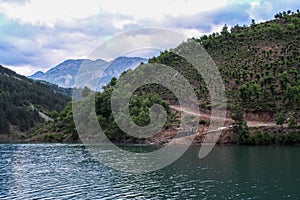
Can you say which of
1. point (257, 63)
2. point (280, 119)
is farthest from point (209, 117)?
point (257, 63)

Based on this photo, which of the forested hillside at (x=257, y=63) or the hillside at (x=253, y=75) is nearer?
the hillside at (x=253, y=75)

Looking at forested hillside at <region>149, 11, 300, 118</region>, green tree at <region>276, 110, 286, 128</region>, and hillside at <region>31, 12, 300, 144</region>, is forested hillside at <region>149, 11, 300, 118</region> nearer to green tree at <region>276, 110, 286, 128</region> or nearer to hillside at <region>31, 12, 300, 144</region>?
hillside at <region>31, 12, 300, 144</region>

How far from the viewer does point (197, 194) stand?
4312cm

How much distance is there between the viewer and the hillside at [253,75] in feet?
326

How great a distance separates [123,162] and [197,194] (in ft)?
98.8

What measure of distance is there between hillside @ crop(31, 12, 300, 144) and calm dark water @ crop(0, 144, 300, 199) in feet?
90.3

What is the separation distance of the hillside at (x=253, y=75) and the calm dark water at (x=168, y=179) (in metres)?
27.5

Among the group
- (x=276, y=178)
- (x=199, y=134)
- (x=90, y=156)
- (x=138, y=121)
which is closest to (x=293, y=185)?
(x=276, y=178)

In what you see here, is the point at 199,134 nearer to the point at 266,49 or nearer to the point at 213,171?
the point at 213,171

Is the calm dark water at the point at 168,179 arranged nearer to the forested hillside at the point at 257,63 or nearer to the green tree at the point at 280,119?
the green tree at the point at 280,119

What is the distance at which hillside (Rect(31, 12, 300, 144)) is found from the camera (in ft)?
326

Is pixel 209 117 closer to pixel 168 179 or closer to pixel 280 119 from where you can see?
pixel 280 119

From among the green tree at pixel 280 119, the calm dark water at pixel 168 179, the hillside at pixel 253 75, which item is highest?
the hillside at pixel 253 75

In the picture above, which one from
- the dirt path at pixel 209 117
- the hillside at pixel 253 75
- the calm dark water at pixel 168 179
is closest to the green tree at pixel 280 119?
the hillside at pixel 253 75
